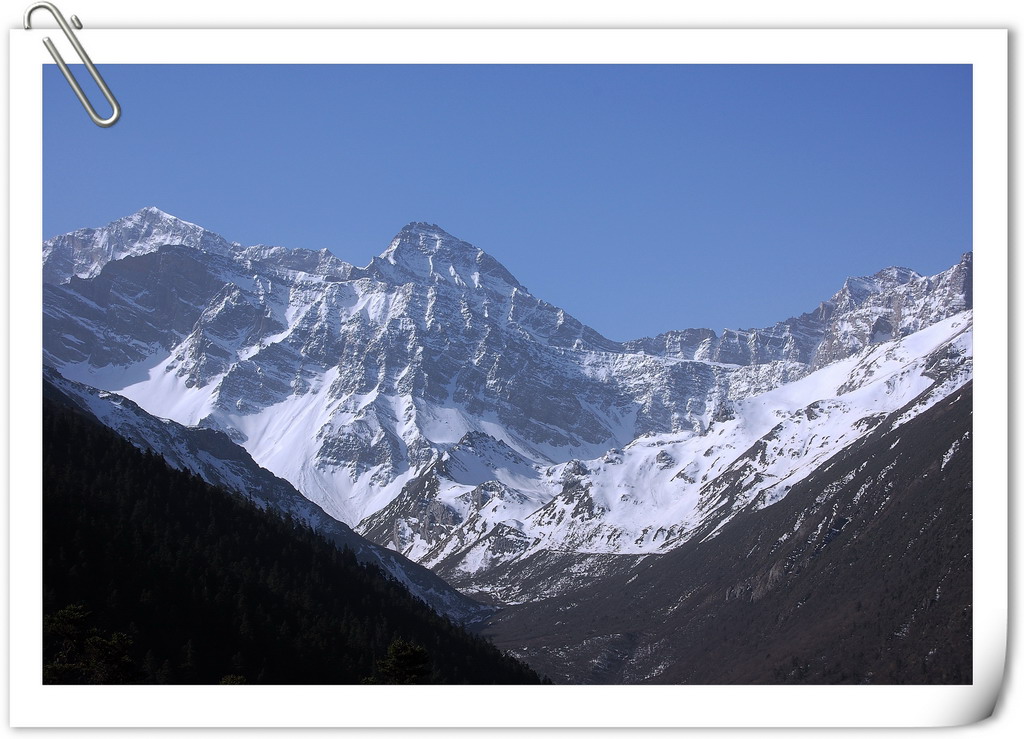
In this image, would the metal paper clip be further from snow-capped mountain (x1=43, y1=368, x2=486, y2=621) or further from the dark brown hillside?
snow-capped mountain (x1=43, y1=368, x2=486, y2=621)
